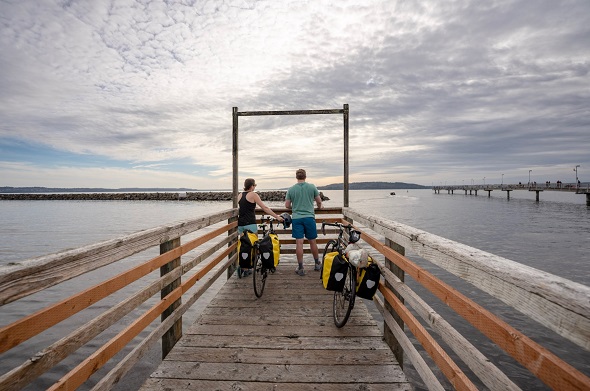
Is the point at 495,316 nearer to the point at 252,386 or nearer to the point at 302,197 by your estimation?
the point at 252,386

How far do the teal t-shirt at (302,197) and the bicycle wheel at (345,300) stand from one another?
216 centimetres

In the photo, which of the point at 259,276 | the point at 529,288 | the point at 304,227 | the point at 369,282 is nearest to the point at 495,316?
the point at 529,288

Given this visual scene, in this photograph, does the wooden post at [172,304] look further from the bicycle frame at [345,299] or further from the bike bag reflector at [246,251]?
the bicycle frame at [345,299]

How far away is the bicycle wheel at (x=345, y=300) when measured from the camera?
382 cm

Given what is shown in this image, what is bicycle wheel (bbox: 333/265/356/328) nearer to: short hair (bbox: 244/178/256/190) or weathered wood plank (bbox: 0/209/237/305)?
weathered wood plank (bbox: 0/209/237/305)

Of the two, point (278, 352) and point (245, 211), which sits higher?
point (245, 211)

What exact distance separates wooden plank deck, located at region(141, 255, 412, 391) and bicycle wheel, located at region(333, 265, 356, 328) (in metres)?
0.14

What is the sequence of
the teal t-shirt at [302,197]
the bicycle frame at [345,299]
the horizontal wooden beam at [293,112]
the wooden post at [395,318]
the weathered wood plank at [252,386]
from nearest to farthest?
1. the weathered wood plank at [252,386]
2. the wooden post at [395,318]
3. the bicycle frame at [345,299]
4. the teal t-shirt at [302,197]
5. the horizontal wooden beam at [293,112]

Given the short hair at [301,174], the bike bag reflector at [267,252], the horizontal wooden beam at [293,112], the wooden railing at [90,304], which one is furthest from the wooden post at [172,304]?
the horizontal wooden beam at [293,112]

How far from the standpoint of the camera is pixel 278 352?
11.3ft

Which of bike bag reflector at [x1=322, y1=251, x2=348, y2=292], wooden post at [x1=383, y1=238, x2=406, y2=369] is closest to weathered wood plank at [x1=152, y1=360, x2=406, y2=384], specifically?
wooden post at [x1=383, y1=238, x2=406, y2=369]

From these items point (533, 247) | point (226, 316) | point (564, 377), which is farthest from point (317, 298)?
point (533, 247)

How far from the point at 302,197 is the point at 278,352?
319 cm

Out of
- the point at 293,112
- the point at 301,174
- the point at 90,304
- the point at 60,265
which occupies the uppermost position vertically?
the point at 293,112
